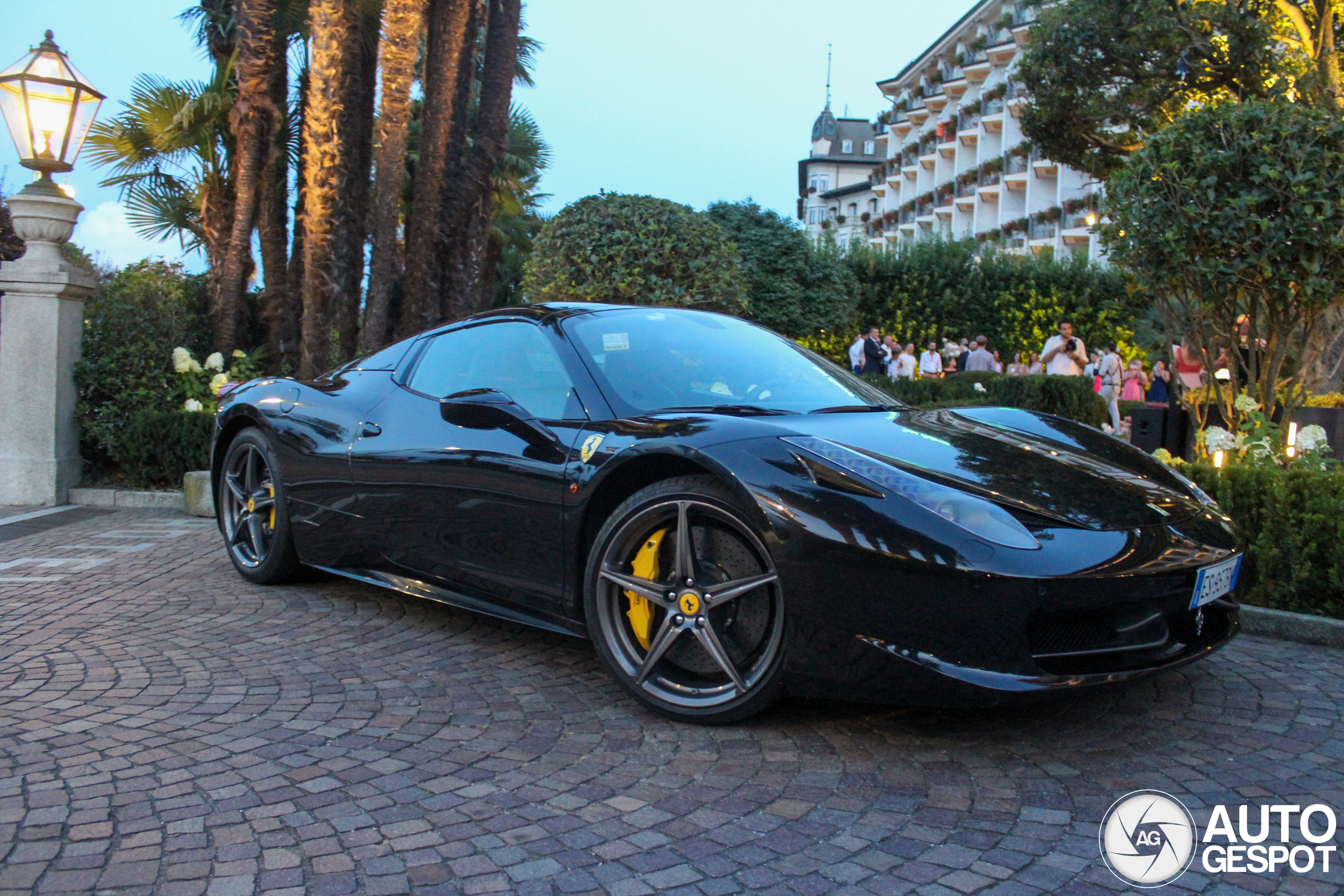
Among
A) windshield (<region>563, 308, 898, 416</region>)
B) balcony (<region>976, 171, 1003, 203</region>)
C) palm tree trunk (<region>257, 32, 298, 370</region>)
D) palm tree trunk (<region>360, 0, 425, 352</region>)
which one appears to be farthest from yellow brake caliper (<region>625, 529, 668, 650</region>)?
balcony (<region>976, 171, 1003, 203</region>)

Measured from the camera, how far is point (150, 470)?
8484mm

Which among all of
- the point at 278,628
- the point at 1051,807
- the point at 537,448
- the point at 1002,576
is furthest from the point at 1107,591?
the point at 278,628

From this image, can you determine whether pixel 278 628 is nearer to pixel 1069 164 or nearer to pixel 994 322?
pixel 1069 164

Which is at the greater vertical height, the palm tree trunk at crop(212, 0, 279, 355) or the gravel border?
the palm tree trunk at crop(212, 0, 279, 355)

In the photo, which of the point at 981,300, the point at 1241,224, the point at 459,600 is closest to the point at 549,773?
the point at 459,600

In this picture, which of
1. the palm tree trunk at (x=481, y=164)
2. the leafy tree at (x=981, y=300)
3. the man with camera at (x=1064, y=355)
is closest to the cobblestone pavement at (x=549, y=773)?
the palm tree trunk at (x=481, y=164)

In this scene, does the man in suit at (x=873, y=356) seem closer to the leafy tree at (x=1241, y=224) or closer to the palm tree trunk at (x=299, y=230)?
the palm tree trunk at (x=299, y=230)

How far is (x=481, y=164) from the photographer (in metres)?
12.8

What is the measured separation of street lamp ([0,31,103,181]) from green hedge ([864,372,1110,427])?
317 inches

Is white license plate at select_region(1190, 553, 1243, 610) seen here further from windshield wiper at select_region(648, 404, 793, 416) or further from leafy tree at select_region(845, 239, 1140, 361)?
leafy tree at select_region(845, 239, 1140, 361)

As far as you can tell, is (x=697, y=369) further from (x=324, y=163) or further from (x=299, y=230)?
(x=299, y=230)

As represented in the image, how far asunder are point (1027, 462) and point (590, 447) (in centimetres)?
140

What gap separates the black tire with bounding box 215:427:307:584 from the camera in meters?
4.89

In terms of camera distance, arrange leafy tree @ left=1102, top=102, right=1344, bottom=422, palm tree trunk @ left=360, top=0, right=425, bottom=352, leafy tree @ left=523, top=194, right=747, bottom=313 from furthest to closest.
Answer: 1. palm tree trunk @ left=360, top=0, right=425, bottom=352
2. leafy tree @ left=523, top=194, right=747, bottom=313
3. leafy tree @ left=1102, top=102, right=1344, bottom=422
